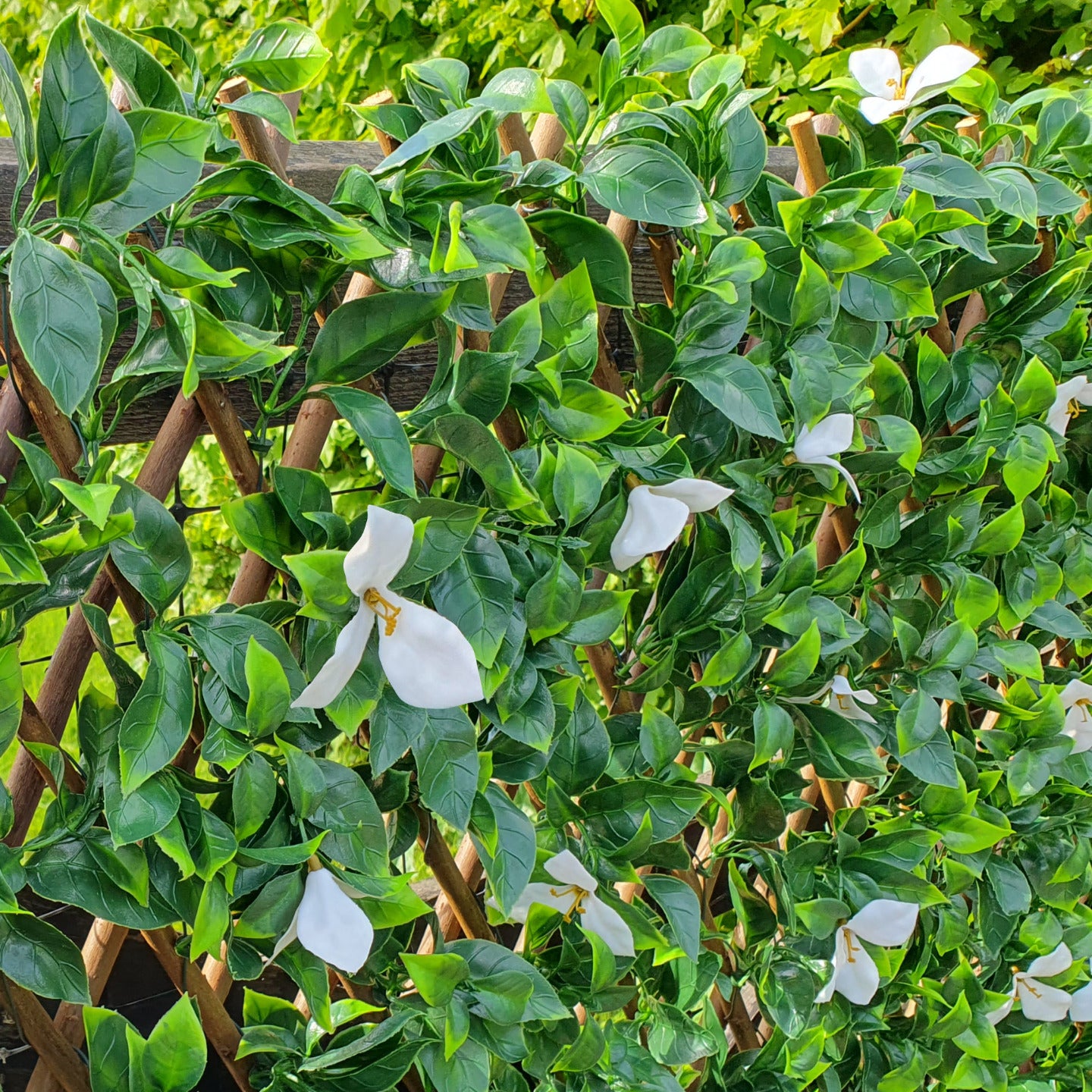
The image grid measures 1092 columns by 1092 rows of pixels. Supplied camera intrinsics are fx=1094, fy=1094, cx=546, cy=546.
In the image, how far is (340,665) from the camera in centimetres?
62

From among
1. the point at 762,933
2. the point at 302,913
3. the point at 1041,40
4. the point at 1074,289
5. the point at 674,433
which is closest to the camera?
the point at 302,913

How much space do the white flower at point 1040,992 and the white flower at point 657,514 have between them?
0.80 meters

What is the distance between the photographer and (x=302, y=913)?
0.70m

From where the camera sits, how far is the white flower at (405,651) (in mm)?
624

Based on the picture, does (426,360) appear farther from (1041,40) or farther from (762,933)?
(1041,40)

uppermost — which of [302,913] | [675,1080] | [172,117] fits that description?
[172,117]

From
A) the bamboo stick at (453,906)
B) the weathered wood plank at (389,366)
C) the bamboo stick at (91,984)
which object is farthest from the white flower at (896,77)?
the bamboo stick at (91,984)

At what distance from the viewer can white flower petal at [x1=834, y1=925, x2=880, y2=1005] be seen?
106 cm

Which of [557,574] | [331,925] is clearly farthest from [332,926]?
[557,574]

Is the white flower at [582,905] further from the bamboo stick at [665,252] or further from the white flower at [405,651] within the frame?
the bamboo stick at [665,252]

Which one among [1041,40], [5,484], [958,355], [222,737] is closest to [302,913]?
[222,737]

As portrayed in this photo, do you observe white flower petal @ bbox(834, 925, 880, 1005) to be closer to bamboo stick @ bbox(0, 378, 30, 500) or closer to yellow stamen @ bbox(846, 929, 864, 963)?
yellow stamen @ bbox(846, 929, 864, 963)

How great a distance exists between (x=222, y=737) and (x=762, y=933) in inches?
24.1

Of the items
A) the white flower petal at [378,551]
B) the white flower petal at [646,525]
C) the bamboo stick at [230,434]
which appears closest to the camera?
the white flower petal at [378,551]
